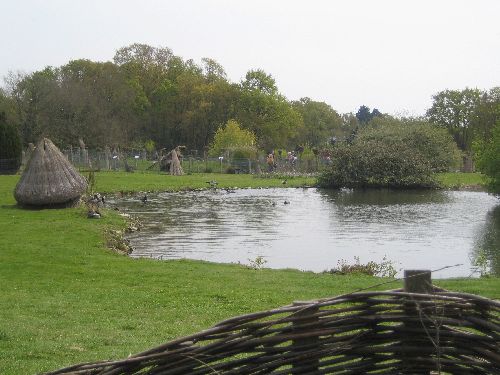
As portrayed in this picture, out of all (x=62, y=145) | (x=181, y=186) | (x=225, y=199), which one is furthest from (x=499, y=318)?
(x=62, y=145)

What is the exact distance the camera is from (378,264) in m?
19.9

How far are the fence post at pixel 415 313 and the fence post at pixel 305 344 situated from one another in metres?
0.54

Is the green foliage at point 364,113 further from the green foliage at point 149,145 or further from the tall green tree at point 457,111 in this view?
the green foliage at point 149,145

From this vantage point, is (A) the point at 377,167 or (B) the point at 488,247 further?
(A) the point at 377,167

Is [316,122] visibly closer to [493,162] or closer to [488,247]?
[493,162]

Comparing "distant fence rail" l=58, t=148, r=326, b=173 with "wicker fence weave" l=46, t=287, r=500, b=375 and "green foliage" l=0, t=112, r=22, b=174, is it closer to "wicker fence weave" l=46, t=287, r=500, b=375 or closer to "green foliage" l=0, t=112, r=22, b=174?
"green foliage" l=0, t=112, r=22, b=174

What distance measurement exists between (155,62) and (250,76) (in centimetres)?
1753

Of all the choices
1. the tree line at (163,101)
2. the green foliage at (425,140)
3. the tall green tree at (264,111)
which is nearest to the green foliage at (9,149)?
the tree line at (163,101)

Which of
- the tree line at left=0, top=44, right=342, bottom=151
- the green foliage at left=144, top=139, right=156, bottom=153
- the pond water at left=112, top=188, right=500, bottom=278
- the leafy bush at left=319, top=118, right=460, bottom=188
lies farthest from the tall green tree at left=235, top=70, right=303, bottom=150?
the pond water at left=112, top=188, right=500, bottom=278

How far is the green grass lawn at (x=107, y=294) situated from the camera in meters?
9.39

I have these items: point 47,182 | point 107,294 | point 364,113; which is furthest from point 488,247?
point 364,113

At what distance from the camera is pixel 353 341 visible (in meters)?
4.12

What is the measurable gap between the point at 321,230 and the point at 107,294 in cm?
1648

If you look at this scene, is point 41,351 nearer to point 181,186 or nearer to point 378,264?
point 378,264
